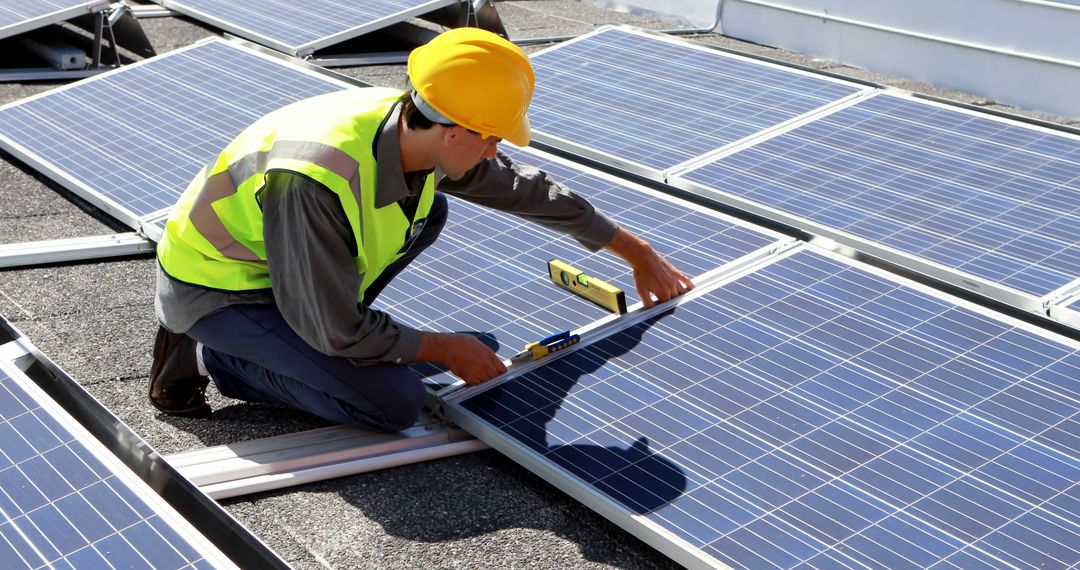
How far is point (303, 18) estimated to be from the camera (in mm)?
9227

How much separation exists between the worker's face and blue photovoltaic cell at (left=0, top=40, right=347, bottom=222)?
8.31 feet

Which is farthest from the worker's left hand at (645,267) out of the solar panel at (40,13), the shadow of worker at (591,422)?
the solar panel at (40,13)

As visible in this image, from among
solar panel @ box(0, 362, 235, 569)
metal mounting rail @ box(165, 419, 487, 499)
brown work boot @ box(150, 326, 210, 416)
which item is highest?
solar panel @ box(0, 362, 235, 569)

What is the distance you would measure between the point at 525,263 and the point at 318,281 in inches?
57.3

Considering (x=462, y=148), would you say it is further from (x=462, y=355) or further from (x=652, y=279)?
(x=652, y=279)

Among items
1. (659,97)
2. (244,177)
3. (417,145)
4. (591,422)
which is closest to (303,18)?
(659,97)

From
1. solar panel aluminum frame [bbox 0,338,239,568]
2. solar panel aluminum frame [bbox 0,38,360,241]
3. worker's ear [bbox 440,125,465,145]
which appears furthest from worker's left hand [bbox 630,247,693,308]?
solar panel aluminum frame [bbox 0,38,360,241]

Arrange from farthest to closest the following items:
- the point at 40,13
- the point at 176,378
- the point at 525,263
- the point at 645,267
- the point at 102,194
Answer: the point at 40,13, the point at 102,194, the point at 525,263, the point at 645,267, the point at 176,378

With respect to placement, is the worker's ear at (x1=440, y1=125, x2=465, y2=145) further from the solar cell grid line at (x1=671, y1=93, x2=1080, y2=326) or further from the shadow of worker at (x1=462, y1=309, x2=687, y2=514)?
the solar cell grid line at (x1=671, y1=93, x2=1080, y2=326)

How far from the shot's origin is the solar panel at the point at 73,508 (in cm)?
299

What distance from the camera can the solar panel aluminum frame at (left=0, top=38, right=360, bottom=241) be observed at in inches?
228

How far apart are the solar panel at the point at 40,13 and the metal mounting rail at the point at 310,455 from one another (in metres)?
5.54

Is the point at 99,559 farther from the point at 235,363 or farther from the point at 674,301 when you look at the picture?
the point at 674,301

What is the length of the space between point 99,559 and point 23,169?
14.7 ft
